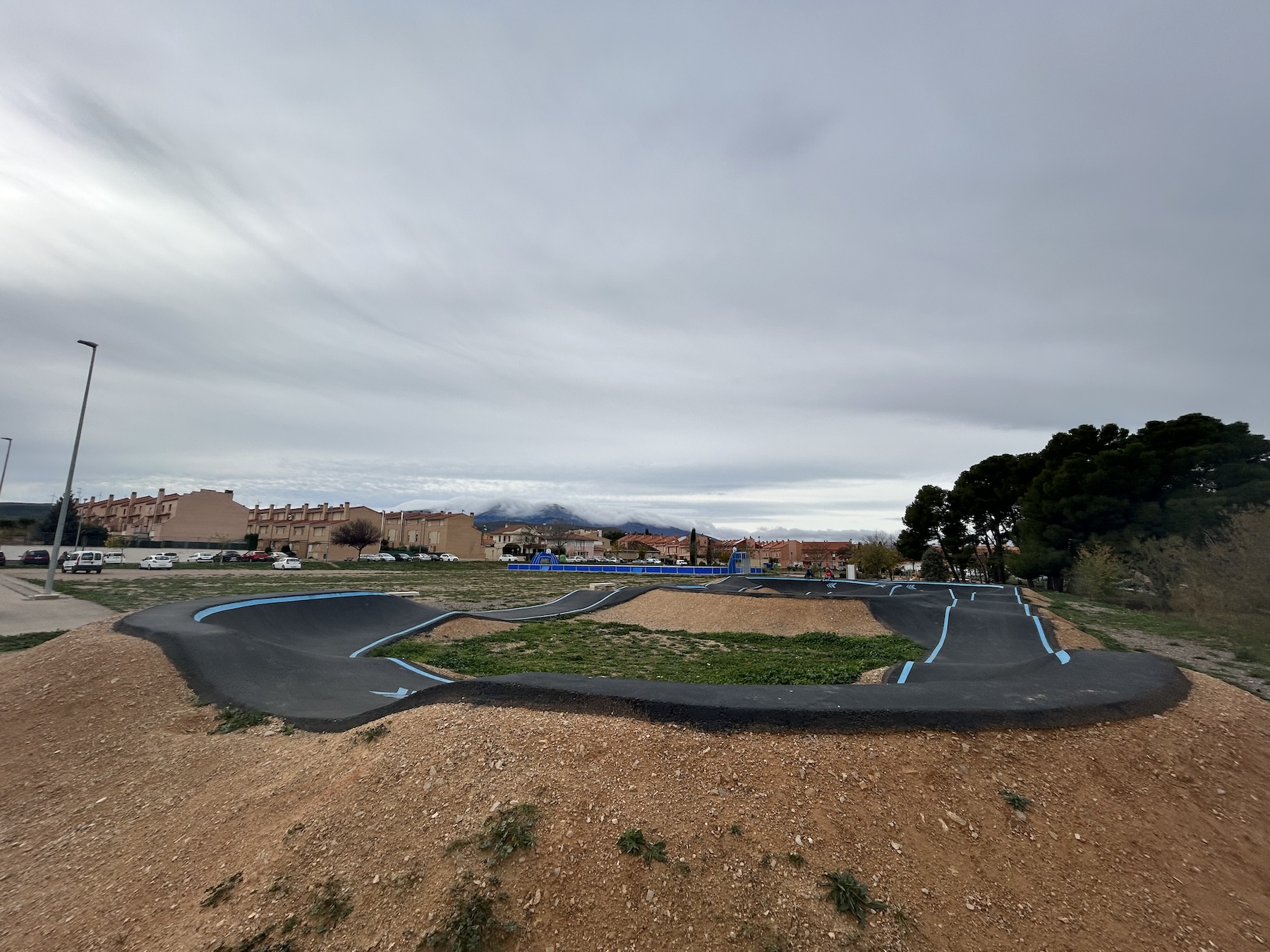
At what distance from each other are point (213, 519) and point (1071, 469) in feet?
333

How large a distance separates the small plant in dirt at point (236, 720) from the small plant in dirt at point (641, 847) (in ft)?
20.2

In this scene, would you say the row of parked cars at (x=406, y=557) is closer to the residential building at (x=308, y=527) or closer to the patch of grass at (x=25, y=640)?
the residential building at (x=308, y=527)

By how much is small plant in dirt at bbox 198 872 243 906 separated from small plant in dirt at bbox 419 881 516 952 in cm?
186

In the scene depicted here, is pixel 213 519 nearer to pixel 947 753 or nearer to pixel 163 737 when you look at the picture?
pixel 163 737

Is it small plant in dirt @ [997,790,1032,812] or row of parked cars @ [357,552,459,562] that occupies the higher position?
small plant in dirt @ [997,790,1032,812]

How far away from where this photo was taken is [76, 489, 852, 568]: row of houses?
7888 centimetres

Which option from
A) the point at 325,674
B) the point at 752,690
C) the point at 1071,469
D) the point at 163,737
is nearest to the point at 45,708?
the point at 163,737

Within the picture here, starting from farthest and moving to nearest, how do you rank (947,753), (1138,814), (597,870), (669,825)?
(947,753) < (1138,814) < (669,825) < (597,870)

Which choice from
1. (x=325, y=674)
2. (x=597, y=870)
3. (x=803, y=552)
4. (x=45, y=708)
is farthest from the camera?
(x=803, y=552)

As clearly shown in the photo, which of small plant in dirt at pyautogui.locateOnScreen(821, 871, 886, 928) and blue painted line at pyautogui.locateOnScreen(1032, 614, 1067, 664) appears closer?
small plant in dirt at pyautogui.locateOnScreen(821, 871, 886, 928)

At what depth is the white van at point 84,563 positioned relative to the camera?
38.8m

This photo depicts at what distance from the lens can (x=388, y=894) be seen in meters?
4.24

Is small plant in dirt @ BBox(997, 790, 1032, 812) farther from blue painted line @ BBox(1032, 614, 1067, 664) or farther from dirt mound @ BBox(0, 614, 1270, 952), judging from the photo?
blue painted line @ BBox(1032, 614, 1067, 664)

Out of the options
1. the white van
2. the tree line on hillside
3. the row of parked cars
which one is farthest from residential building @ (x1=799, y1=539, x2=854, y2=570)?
the white van
